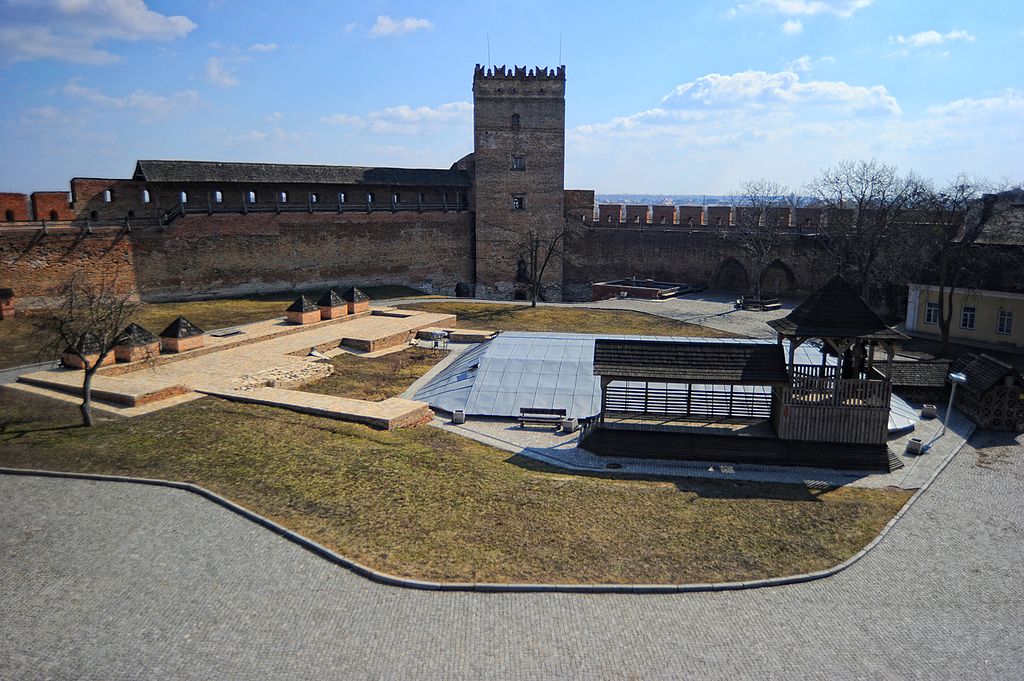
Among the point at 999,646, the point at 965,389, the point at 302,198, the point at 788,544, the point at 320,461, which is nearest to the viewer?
the point at 999,646

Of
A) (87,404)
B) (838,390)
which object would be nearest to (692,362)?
(838,390)

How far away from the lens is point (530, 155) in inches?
1270

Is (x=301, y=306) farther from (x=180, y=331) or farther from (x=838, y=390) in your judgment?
(x=838, y=390)

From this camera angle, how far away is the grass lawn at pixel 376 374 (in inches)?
640

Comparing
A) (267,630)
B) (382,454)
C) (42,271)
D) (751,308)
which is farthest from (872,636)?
(42,271)

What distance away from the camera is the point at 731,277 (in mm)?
32562

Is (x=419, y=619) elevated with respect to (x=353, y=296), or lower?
lower

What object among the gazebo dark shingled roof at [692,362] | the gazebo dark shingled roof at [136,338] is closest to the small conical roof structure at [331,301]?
the gazebo dark shingled roof at [136,338]

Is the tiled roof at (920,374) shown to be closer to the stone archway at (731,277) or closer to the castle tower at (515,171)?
the stone archway at (731,277)

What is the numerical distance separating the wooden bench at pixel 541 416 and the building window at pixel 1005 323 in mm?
15338

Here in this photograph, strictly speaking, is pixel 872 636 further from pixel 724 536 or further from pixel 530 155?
pixel 530 155

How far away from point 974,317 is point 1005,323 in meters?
0.84

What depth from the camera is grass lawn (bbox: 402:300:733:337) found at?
22703 mm

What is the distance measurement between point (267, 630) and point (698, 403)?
913cm
